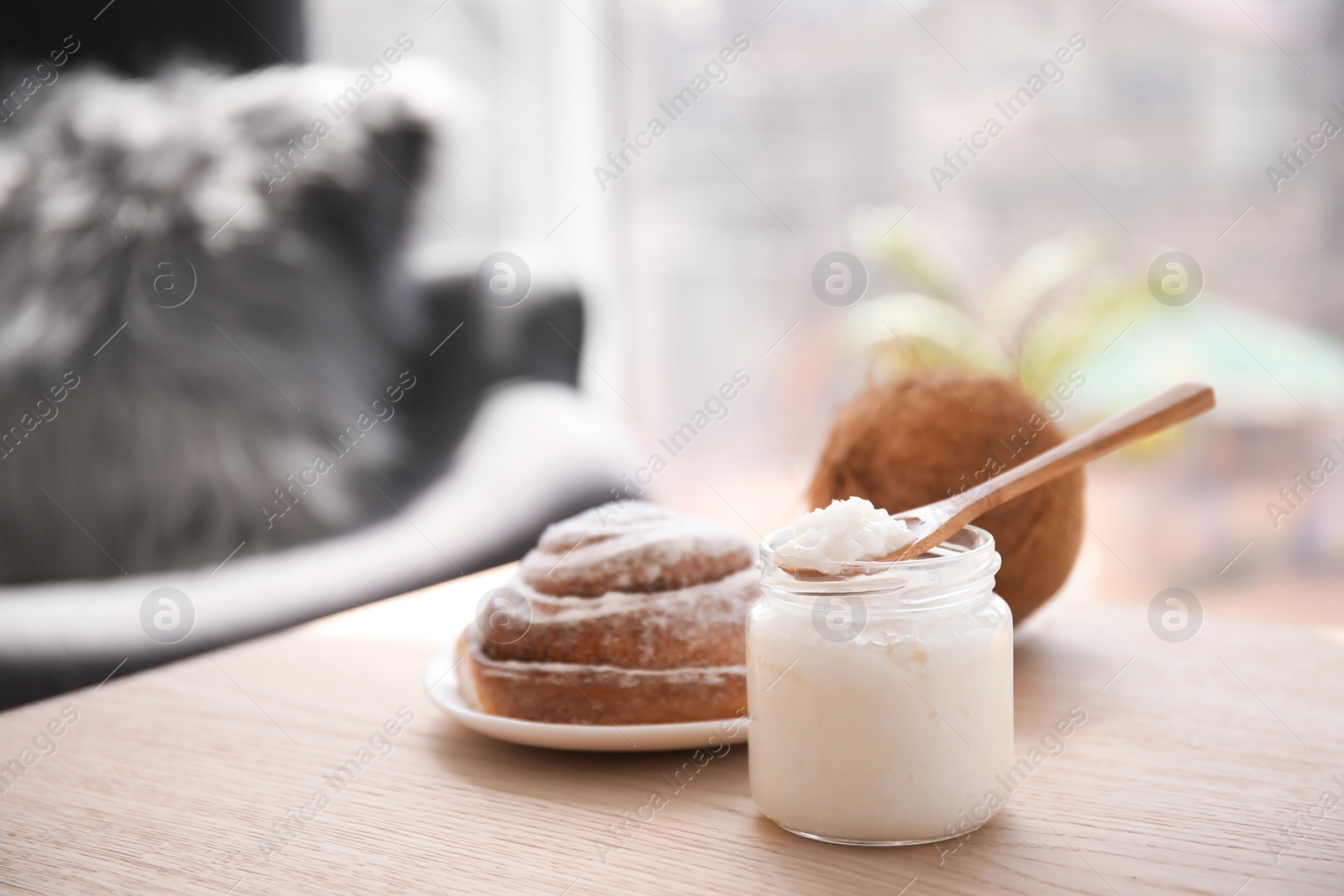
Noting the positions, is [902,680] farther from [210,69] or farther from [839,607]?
[210,69]
